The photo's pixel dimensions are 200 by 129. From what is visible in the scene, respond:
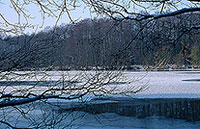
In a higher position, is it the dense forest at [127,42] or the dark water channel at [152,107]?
the dense forest at [127,42]

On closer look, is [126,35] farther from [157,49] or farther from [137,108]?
[137,108]

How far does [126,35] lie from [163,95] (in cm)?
1002

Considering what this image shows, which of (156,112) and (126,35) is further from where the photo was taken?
(156,112)

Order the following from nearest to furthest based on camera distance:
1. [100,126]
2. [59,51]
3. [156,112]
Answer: [59,51] → [100,126] → [156,112]

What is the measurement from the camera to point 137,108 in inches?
415

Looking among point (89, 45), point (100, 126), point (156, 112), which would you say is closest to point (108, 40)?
point (89, 45)

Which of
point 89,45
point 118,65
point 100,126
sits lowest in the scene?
point 100,126

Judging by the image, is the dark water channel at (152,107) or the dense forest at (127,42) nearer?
the dense forest at (127,42)

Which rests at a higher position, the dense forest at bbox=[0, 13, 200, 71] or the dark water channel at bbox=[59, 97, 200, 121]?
the dense forest at bbox=[0, 13, 200, 71]

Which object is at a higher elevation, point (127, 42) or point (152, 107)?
point (127, 42)

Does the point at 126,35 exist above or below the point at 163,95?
above

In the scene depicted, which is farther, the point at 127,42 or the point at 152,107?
the point at 152,107

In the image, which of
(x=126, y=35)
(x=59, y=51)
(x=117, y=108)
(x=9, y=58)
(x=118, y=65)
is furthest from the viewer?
(x=117, y=108)

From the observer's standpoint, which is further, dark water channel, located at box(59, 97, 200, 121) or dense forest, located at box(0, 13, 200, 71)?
dark water channel, located at box(59, 97, 200, 121)
